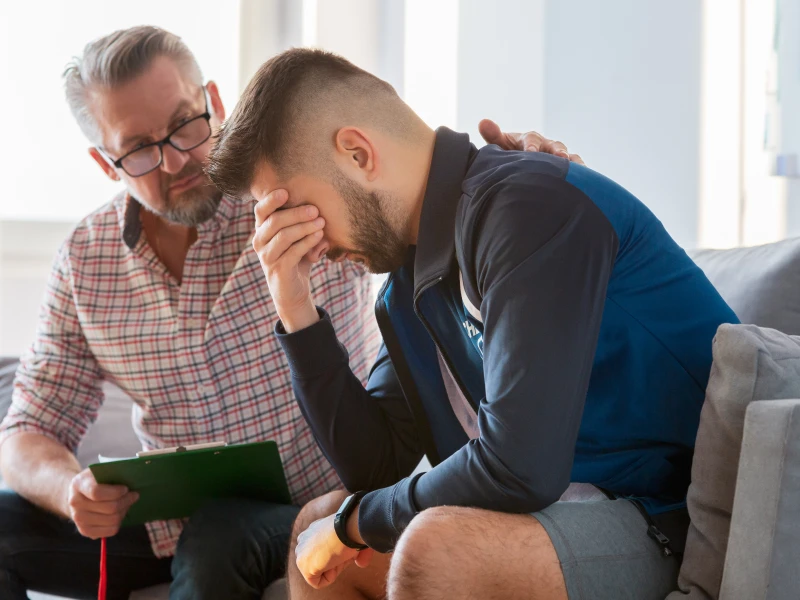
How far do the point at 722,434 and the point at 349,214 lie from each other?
56 centimetres

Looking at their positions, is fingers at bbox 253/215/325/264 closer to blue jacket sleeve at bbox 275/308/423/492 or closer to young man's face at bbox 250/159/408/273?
young man's face at bbox 250/159/408/273

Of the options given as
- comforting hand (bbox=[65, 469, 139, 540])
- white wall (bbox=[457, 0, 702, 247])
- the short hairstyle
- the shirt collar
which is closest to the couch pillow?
the short hairstyle

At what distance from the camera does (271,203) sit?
1.22m

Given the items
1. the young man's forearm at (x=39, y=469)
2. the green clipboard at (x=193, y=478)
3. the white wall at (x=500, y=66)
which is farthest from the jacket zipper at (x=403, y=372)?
the white wall at (x=500, y=66)

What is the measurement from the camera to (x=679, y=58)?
221 cm

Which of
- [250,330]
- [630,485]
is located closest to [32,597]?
[250,330]

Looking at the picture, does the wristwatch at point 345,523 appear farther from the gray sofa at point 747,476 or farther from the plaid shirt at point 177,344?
the plaid shirt at point 177,344

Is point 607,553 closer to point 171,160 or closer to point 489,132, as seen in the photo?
point 489,132

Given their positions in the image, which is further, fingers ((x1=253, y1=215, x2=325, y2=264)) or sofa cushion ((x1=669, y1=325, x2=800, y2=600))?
fingers ((x1=253, y1=215, x2=325, y2=264))

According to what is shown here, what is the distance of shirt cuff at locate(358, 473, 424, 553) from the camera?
3.50 ft

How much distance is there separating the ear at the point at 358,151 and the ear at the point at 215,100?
74 centimetres

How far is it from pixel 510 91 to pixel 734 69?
73 centimetres

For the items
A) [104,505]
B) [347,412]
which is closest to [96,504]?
[104,505]

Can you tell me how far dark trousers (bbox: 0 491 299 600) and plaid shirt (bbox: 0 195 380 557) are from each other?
0.23 feet
